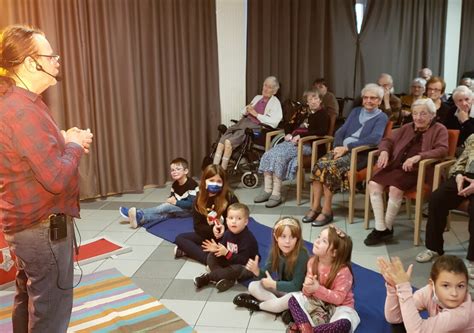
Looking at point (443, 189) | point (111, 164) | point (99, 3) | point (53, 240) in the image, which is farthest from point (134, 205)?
point (53, 240)

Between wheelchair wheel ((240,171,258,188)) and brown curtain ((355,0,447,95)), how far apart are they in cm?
203

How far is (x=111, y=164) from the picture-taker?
4820 mm

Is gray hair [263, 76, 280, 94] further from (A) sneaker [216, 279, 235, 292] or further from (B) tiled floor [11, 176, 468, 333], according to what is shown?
(A) sneaker [216, 279, 235, 292]

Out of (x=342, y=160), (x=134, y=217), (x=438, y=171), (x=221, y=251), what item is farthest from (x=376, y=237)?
(x=134, y=217)

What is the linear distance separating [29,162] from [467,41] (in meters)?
6.81

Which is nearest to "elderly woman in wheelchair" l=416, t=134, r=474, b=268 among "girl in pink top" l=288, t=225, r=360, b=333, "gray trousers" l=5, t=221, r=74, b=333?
"girl in pink top" l=288, t=225, r=360, b=333

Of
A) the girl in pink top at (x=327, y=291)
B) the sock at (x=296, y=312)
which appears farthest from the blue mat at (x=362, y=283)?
the sock at (x=296, y=312)

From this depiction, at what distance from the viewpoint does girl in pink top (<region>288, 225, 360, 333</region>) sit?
7.59 ft

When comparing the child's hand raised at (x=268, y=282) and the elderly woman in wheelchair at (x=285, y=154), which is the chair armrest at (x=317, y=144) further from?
the child's hand raised at (x=268, y=282)

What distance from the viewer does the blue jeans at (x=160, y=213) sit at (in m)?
4.04

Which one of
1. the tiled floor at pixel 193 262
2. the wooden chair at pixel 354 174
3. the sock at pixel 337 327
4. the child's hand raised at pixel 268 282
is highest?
the wooden chair at pixel 354 174

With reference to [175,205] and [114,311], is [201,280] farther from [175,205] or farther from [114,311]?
[175,205]

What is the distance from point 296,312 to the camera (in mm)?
2369

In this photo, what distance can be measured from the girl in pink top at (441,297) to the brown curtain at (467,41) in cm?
546
